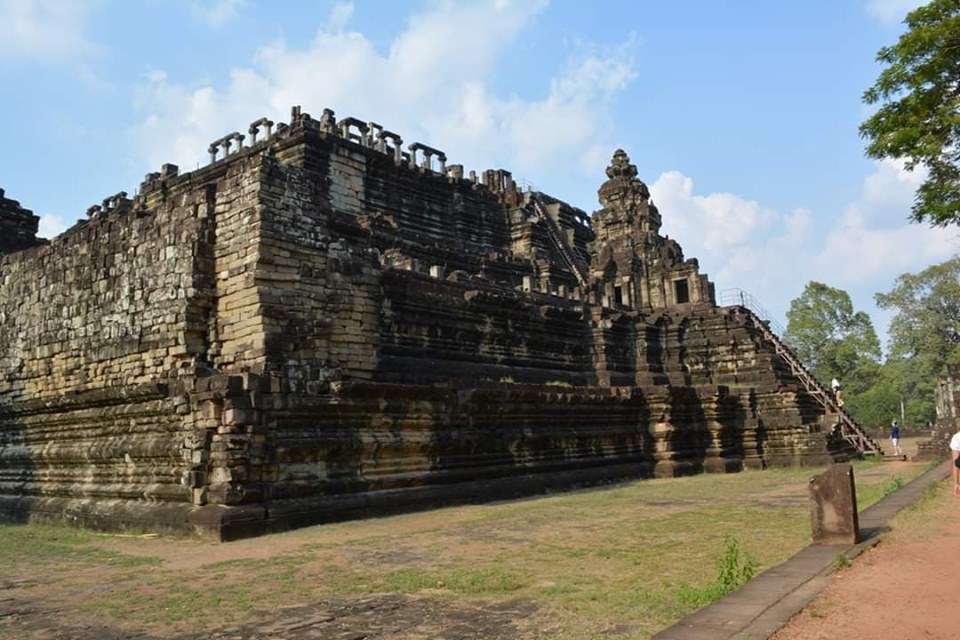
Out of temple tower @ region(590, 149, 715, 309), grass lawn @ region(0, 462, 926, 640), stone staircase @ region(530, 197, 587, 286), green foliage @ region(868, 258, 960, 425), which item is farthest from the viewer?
green foliage @ region(868, 258, 960, 425)

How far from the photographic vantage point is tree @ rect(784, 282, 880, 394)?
60875 mm

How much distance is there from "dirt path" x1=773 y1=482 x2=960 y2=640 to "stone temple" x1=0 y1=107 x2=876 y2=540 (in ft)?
27.1

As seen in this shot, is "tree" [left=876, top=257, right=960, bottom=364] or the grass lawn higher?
"tree" [left=876, top=257, right=960, bottom=364]

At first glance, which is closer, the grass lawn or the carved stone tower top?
the grass lawn

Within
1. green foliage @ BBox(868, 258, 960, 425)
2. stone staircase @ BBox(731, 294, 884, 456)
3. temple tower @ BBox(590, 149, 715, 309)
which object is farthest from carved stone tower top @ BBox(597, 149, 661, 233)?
green foliage @ BBox(868, 258, 960, 425)

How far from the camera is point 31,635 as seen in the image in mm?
6289

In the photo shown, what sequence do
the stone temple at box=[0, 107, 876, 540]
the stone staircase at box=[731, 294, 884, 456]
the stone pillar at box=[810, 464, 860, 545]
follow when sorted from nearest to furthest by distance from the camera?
1. the stone pillar at box=[810, 464, 860, 545]
2. the stone temple at box=[0, 107, 876, 540]
3. the stone staircase at box=[731, 294, 884, 456]

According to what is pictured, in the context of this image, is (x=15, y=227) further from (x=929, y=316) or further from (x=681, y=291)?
(x=929, y=316)

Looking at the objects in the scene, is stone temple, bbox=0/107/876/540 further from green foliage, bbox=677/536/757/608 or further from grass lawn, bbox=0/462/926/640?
green foliage, bbox=677/536/757/608

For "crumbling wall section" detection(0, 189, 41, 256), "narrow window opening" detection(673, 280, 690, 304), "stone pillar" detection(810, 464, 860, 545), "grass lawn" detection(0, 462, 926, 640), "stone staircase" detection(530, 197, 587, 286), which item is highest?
"stone staircase" detection(530, 197, 587, 286)

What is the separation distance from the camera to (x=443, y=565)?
8.56 metres

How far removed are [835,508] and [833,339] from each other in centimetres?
5920

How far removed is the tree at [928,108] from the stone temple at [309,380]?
9.03 metres

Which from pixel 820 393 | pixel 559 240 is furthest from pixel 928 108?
pixel 559 240
